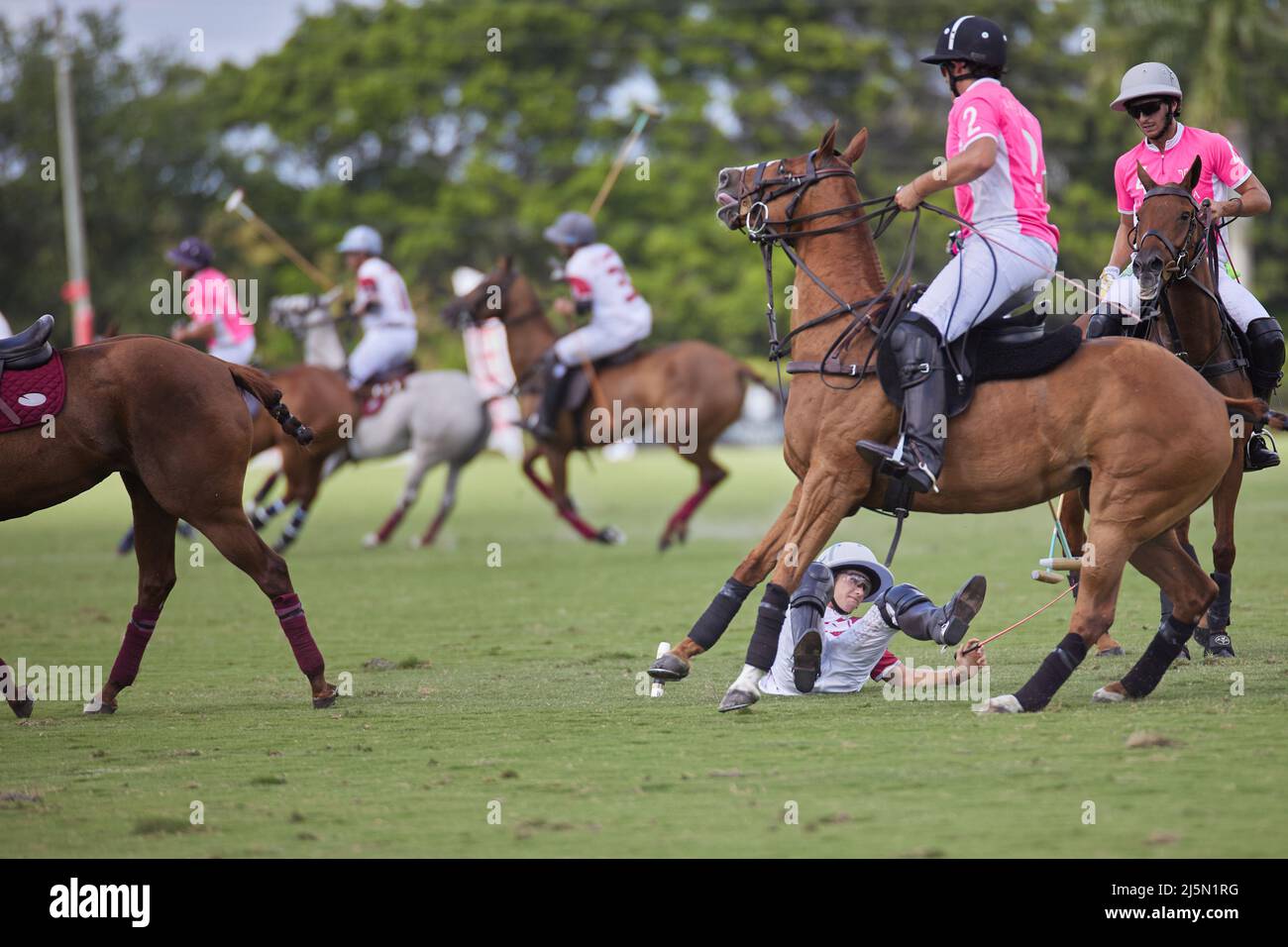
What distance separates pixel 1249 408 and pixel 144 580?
17.1 ft

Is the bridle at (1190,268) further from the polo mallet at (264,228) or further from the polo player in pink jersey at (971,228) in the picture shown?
the polo mallet at (264,228)

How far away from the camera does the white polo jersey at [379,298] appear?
1778 centimetres

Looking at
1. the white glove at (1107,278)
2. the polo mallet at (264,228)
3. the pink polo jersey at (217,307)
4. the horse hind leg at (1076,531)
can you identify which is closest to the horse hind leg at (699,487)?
the pink polo jersey at (217,307)

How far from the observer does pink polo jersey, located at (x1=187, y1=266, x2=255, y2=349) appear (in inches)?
665

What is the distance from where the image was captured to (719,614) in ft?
25.4

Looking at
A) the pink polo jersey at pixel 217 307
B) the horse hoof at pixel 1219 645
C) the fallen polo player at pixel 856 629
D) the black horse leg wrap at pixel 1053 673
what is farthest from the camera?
the pink polo jersey at pixel 217 307

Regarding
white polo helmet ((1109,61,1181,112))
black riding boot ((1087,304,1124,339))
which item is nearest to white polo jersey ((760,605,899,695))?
black riding boot ((1087,304,1124,339))

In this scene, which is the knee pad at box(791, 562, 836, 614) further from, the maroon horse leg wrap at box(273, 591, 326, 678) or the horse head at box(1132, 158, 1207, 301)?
the maroon horse leg wrap at box(273, 591, 326, 678)

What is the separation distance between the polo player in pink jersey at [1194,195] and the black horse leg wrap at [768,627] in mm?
2303

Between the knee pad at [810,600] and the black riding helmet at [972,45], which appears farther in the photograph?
the knee pad at [810,600]

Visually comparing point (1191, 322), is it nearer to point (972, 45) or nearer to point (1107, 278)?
point (1107, 278)

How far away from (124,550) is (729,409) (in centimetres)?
629

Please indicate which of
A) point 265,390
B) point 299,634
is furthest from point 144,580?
point 265,390

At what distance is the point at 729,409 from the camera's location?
1720cm
